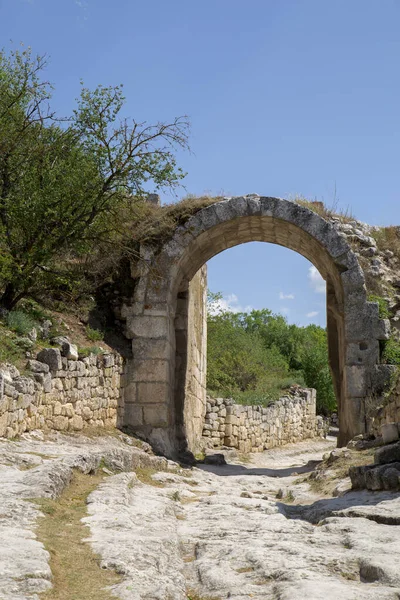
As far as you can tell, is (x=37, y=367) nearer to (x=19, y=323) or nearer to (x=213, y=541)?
(x=19, y=323)

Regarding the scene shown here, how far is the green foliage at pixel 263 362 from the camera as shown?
23156mm

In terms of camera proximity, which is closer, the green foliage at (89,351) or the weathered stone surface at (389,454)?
the weathered stone surface at (389,454)

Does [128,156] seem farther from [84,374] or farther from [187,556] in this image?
[187,556]

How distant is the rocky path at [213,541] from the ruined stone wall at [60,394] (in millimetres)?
430

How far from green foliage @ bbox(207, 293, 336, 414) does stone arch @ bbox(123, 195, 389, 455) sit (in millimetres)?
7113

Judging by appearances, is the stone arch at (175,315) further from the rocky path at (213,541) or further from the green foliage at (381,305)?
the rocky path at (213,541)

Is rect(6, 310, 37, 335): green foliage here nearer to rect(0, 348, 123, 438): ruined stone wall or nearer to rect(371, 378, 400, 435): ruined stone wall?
rect(0, 348, 123, 438): ruined stone wall

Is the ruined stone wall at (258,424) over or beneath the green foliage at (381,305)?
beneath

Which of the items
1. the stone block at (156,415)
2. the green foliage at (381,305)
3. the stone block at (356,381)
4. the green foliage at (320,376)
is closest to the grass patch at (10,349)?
the stone block at (156,415)

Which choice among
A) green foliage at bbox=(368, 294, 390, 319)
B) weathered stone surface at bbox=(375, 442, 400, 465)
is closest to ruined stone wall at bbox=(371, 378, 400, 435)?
green foliage at bbox=(368, 294, 390, 319)

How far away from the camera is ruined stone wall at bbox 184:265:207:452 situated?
13.2m

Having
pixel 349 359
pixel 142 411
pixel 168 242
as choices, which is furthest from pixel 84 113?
pixel 349 359

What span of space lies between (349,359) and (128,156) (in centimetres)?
519

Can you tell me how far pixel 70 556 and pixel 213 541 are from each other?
124 cm
